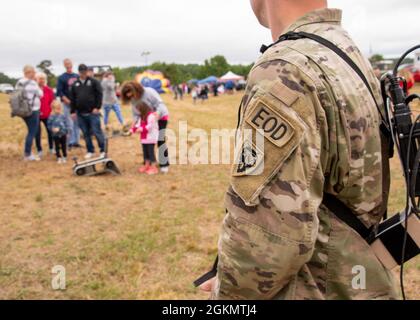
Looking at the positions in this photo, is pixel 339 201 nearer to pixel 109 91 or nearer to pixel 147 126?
pixel 147 126

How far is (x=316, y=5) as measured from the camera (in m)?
1.28

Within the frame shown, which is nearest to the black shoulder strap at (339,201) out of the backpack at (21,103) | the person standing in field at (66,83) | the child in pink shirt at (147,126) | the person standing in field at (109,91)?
the child in pink shirt at (147,126)

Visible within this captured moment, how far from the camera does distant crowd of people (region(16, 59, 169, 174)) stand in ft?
23.4

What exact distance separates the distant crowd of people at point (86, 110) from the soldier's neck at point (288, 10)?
5.83 meters

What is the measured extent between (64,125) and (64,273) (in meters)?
5.04


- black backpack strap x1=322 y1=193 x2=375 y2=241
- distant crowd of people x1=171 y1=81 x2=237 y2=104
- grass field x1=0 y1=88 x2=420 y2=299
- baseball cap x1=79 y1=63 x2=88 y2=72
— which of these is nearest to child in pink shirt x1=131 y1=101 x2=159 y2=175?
grass field x1=0 y1=88 x2=420 y2=299

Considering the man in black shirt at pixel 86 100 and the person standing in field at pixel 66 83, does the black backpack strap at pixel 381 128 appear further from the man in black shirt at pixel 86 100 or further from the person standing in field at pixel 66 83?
the person standing in field at pixel 66 83

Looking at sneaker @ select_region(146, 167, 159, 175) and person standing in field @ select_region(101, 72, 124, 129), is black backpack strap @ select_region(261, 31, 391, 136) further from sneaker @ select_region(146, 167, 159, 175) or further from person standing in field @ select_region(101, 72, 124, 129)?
person standing in field @ select_region(101, 72, 124, 129)

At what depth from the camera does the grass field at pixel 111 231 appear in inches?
148

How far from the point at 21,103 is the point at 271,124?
8071mm

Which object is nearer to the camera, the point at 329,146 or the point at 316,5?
the point at 329,146

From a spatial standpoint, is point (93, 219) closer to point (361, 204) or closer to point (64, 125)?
point (64, 125)

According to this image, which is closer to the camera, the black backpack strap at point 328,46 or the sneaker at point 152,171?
the black backpack strap at point 328,46
